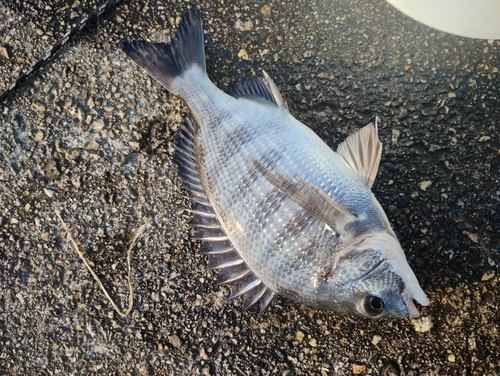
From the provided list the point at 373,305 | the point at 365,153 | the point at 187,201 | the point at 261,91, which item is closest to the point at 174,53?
the point at 261,91

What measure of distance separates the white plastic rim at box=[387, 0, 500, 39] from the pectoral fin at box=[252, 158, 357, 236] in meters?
1.11

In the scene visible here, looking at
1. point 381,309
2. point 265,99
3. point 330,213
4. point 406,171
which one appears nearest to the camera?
point 381,309

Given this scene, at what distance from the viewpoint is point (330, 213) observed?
74.9 inches

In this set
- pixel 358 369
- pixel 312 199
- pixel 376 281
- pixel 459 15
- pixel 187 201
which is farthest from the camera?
pixel 187 201

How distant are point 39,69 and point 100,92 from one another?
15.1 inches

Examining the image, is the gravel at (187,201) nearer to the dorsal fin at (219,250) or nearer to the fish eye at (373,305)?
the dorsal fin at (219,250)

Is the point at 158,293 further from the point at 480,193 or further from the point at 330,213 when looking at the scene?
the point at 480,193

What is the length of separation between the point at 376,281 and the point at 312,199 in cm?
43

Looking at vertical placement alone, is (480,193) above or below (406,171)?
below

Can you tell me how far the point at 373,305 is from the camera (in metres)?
1.78

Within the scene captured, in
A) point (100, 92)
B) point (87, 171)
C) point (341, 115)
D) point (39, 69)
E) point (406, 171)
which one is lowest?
point (406, 171)

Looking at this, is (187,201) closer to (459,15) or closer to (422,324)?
(422,324)

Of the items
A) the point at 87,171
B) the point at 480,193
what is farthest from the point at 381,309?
the point at 87,171

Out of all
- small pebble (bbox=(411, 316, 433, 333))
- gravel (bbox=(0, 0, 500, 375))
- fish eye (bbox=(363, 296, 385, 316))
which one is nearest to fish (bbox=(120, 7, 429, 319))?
fish eye (bbox=(363, 296, 385, 316))
